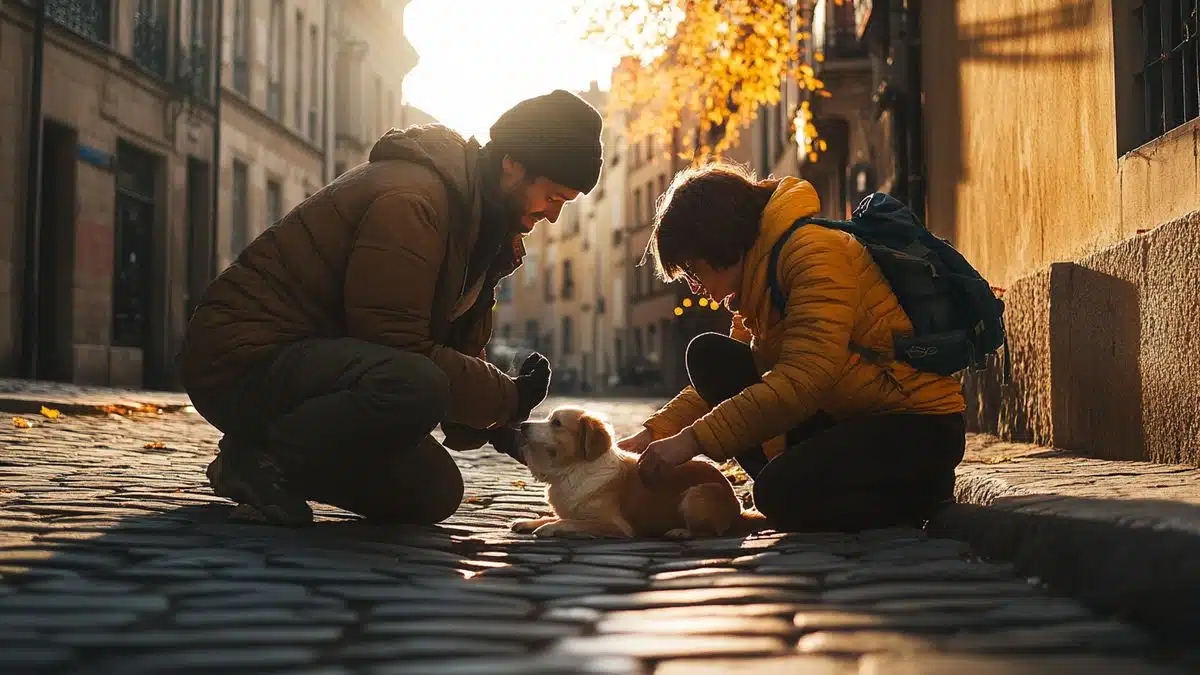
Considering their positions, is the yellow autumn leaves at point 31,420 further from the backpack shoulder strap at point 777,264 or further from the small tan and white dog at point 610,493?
the backpack shoulder strap at point 777,264

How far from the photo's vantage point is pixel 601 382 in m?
58.1

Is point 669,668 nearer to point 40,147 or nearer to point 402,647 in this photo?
point 402,647

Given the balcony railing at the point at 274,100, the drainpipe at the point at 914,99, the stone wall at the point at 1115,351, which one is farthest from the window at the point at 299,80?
the stone wall at the point at 1115,351

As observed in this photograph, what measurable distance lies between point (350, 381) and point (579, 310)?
59.8 metres

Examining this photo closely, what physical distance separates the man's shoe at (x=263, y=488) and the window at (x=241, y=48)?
21746mm

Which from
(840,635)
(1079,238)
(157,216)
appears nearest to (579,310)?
(157,216)

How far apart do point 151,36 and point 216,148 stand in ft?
10.0

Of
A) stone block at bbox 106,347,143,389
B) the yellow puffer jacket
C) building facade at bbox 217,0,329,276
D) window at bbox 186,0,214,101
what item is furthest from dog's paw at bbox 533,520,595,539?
building facade at bbox 217,0,329,276

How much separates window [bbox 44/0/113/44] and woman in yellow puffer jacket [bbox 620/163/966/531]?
14.7m

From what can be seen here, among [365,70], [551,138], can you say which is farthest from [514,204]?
[365,70]

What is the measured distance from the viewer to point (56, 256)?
59.1 ft

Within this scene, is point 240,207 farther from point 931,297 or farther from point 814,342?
point 814,342

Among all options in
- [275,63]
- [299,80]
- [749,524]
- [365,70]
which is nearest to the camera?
[749,524]

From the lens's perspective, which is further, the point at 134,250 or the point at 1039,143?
the point at 134,250
